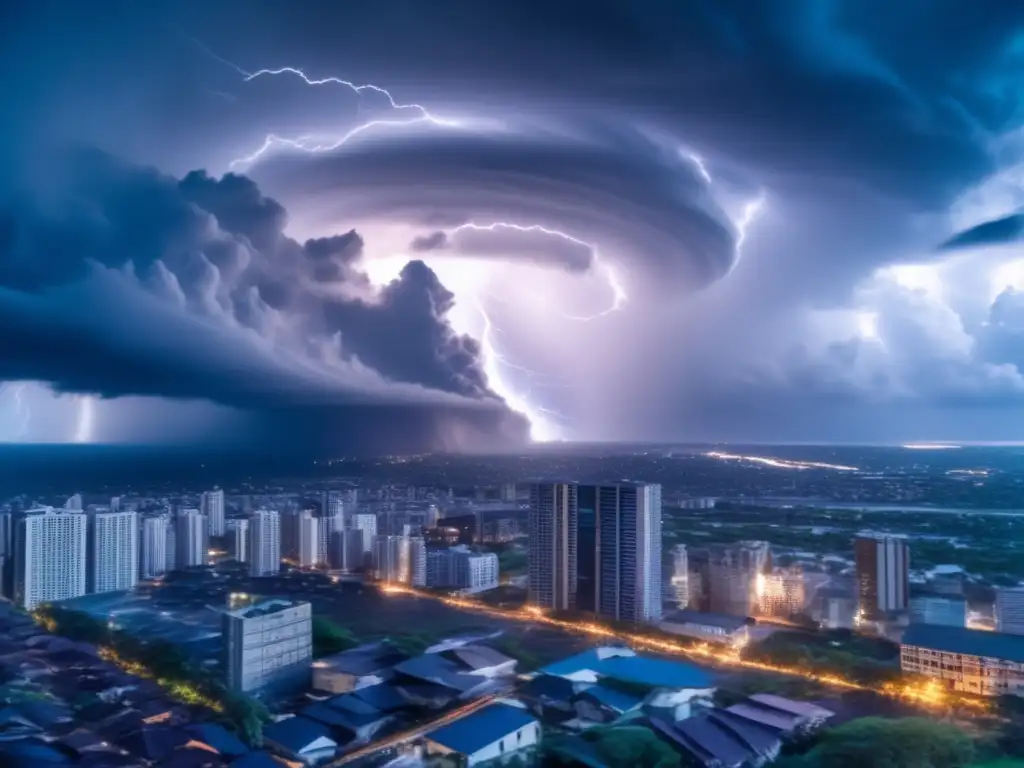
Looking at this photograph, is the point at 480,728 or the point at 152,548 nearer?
the point at 480,728

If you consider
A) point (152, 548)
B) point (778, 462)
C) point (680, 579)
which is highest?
point (778, 462)

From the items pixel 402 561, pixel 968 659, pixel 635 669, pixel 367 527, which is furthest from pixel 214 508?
pixel 968 659

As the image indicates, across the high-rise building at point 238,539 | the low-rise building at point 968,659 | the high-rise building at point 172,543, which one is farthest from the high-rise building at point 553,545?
the high-rise building at point 172,543

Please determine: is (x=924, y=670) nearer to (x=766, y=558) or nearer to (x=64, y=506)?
(x=766, y=558)

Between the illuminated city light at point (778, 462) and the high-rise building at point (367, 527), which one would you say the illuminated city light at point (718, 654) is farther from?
the illuminated city light at point (778, 462)

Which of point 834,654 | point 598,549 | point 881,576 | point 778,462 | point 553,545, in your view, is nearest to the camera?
point 834,654

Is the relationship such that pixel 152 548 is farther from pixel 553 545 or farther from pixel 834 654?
pixel 834 654
